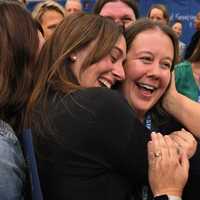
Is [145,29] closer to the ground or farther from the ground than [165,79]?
farther from the ground

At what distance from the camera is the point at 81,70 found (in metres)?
1.74

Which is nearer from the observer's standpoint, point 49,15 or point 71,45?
point 71,45

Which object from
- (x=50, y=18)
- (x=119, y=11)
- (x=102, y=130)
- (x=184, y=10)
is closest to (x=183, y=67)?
(x=119, y=11)

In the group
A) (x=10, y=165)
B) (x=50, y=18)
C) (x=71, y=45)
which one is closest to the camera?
(x=10, y=165)

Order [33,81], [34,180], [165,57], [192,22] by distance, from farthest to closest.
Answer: [192,22] → [165,57] → [33,81] → [34,180]

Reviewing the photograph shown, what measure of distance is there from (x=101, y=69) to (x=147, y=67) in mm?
446

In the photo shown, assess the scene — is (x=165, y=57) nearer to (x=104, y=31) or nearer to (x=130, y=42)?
(x=130, y=42)

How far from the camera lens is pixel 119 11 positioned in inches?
124

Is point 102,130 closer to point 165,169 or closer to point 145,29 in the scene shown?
point 165,169

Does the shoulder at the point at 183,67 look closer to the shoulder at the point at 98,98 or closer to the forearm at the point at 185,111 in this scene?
the forearm at the point at 185,111

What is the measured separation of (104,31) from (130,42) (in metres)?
0.46

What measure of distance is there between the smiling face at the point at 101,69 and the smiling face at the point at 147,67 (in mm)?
269

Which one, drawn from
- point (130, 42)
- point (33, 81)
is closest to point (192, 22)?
point (130, 42)

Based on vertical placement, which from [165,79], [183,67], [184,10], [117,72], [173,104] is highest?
[117,72]
